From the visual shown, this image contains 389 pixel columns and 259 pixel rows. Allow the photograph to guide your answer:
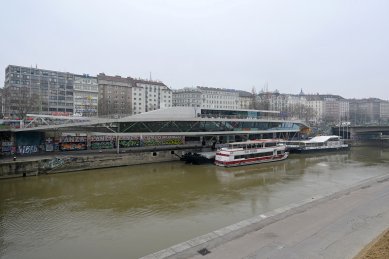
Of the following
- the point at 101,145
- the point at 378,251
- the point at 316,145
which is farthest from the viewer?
the point at 316,145

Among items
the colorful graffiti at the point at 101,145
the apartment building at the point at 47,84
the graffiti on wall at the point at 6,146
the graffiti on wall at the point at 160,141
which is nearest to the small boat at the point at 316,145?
the graffiti on wall at the point at 160,141

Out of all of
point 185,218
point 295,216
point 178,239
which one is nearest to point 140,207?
point 185,218

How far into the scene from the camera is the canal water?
44.7 ft

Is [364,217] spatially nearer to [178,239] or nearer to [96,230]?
[178,239]

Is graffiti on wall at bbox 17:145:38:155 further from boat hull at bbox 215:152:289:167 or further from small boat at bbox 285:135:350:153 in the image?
small boat at bbox 285:135:350:153

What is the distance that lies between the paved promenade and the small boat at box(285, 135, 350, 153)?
34.1 meters

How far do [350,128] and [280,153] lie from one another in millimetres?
46823

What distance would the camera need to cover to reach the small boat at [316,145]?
51656mm

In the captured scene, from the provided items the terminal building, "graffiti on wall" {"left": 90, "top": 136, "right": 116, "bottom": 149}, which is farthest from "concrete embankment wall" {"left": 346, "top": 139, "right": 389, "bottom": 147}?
"graffiti on wall" {"left": 90, "top": 136, "right": 116, "bottom": 149}

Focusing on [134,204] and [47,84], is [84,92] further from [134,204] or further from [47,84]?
[134,204]

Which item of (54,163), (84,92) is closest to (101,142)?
(54,163)

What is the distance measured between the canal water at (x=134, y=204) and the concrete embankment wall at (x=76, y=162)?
1488 millimetres

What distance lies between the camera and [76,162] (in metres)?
31.6

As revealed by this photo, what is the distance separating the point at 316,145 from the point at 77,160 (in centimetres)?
4410
